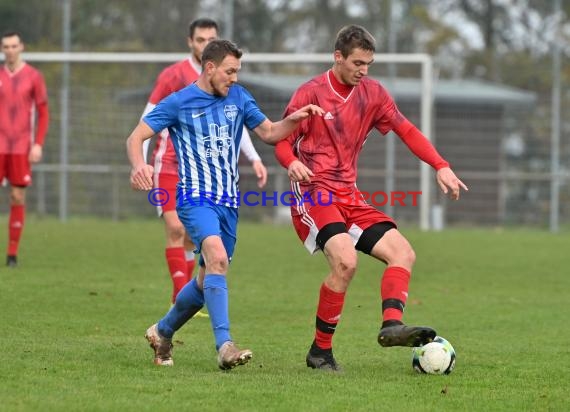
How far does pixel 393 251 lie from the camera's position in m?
7.21

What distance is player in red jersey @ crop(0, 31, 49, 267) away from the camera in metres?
13.1

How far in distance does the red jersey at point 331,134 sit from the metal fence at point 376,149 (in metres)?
14.2

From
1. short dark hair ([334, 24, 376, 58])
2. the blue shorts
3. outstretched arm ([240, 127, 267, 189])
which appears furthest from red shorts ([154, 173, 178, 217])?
short dark hair ([334, 24, 376, 58])

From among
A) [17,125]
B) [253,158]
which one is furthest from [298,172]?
[17,125]

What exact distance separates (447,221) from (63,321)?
16273 mm

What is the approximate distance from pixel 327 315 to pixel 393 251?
22.1 inches

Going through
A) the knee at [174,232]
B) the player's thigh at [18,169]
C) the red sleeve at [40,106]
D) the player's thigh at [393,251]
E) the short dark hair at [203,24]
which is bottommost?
the knee at [174,232]

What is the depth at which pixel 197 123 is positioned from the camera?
7152 mm

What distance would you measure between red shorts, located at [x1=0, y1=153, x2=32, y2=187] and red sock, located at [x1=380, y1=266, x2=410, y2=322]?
6.93 meters

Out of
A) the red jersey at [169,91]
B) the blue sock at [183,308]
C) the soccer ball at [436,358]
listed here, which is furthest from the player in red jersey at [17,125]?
the soccer ball at [436,358]

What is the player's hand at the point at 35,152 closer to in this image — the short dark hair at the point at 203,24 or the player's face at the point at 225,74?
the short dark hair at the point at 203,24

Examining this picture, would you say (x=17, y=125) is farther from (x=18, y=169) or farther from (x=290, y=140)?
(x=290, y=140)

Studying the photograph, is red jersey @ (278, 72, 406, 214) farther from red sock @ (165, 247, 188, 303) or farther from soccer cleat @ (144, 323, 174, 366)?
red sock @ (165, 247, 188, 303)

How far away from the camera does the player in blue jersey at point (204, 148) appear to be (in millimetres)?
7062
